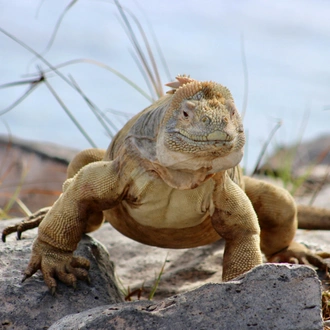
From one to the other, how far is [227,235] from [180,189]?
0.61m

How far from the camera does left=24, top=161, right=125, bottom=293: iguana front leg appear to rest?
445cm

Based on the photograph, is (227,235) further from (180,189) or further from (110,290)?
(110,290)

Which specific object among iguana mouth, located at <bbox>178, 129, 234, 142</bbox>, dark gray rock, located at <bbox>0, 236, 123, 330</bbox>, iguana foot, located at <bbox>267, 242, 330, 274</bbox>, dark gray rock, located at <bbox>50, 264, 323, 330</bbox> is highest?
iguana mouth, located at <bbox>178, 129, 234, 142</bbox>

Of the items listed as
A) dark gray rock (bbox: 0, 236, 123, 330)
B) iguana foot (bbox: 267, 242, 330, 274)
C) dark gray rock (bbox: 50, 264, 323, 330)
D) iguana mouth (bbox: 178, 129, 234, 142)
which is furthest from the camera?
iguana foot (bbox: 267, 242, 330, 274)

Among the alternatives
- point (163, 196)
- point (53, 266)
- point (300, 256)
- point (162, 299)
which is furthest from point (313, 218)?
point (53, 266)

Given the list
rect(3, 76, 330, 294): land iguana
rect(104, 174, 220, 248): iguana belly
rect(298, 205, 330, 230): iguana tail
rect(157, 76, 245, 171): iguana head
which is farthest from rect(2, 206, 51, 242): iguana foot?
rect(298, 205, 330, 230): iguana tail

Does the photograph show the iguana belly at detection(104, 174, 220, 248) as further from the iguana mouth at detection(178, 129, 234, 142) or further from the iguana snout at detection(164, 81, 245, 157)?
the iguana mouth at detection(178, 129, 234, 142)

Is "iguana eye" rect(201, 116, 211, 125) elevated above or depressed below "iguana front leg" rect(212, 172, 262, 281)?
above

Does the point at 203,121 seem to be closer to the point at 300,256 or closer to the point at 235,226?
the point at 235,226

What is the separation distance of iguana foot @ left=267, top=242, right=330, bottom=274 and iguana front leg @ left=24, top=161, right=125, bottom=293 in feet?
6.66

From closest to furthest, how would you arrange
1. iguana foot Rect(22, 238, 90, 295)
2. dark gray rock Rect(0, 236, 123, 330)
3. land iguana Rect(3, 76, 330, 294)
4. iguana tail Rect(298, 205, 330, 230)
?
1. land iguana Rect(3, 76, 330, 294)
2. dark gray rock Rect(0, 236, 123, 330)
3. iguana foot Rect(22, 238, 90, 295)
4. iguana tail Rect(298, 205, 330, 230)

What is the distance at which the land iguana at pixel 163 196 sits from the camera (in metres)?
3.83

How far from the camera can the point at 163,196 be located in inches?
171

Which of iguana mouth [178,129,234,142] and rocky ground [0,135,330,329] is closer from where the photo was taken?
rocky ground [0,135,330,329]
